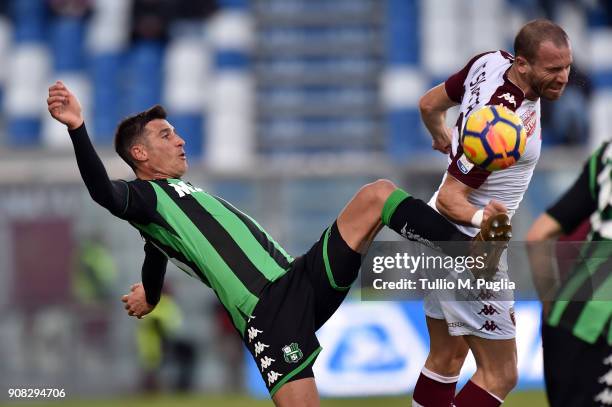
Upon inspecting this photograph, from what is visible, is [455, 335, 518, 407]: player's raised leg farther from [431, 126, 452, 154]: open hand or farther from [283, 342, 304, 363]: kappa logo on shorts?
[431, 126, 452, 154]: open hand

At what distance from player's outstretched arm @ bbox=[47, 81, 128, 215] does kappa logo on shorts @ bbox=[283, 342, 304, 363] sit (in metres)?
1.10

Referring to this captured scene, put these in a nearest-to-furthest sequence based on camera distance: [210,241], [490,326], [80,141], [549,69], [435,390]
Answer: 1. [549,69]
2. [80,141]
3. [490,326]
4. [210,241]
5. [435,390]

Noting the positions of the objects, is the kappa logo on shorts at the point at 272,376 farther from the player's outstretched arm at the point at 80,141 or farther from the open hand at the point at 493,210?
the open hand at the point at 493,210

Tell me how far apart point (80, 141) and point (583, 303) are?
2660 millimetres

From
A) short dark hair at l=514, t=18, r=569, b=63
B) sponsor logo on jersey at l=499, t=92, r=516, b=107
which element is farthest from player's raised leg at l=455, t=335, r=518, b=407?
short dark hair at l=514, t=18, r=569, b=63

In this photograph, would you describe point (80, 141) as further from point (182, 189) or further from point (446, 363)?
point (446, 363)

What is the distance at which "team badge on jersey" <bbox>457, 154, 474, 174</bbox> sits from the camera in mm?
5062


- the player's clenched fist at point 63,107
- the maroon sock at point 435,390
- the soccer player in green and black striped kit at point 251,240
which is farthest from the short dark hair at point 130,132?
the maroon sock at point 435,390

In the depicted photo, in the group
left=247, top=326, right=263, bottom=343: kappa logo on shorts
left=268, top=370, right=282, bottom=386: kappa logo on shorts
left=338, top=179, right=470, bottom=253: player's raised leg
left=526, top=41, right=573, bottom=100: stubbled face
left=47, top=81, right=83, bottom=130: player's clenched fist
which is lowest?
left=268, top=370, right=282, bottom=386: kappa logo on shorts

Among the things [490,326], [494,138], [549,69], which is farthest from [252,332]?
[549,69]

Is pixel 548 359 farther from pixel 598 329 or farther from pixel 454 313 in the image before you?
pixel 454 313

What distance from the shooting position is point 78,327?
42.9 ft

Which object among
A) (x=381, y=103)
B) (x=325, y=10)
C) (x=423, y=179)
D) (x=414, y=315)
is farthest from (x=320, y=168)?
(x=325, y=10)

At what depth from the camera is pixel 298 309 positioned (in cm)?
537
